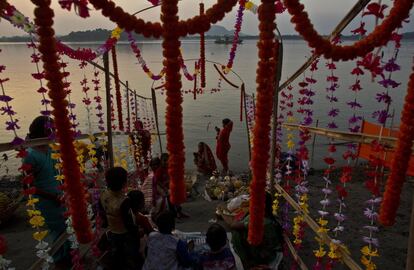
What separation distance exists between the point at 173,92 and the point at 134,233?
2211mm

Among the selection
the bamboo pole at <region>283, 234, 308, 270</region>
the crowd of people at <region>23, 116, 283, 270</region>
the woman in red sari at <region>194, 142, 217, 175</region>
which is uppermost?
the crowd of people at <region>23, 116, 283, 270</region>

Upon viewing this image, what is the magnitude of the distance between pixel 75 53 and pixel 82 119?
65.9ft

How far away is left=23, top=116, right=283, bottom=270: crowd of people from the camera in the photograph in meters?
3.14

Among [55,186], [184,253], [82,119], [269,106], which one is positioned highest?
[269,106]

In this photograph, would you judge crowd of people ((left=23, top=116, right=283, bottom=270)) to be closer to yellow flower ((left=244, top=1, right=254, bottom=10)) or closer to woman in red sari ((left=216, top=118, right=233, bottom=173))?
yellow flower ((left=244, top=1, right=254, bottom=10))

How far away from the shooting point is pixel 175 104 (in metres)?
1.96

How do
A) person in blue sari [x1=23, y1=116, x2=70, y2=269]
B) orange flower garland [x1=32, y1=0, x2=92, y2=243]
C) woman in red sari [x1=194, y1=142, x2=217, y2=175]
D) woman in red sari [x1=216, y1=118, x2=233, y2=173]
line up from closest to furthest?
orange flower garland [x1=32, y1=0, x2=92, y2=243] < person in blue sari [x1=23, y1=116, x2=70, y2=269] < woman in red sari [x1=216, y1=118, x2=233, y2=173] < woman in red sari [x1=194, y1=142, x2=217, y2=175]

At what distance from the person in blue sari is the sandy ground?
1368 millimetres

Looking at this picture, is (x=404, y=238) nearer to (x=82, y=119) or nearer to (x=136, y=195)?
(x=136, y=195)

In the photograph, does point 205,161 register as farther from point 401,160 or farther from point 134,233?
point 401,160

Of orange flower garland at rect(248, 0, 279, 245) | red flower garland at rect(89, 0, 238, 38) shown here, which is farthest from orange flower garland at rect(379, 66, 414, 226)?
red flower garland at rect(89, 0, 238, 38)

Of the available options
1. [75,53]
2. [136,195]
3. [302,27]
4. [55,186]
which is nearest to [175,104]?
[302,27]

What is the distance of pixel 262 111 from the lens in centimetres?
200

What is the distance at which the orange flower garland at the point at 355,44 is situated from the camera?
1909 millimetres
